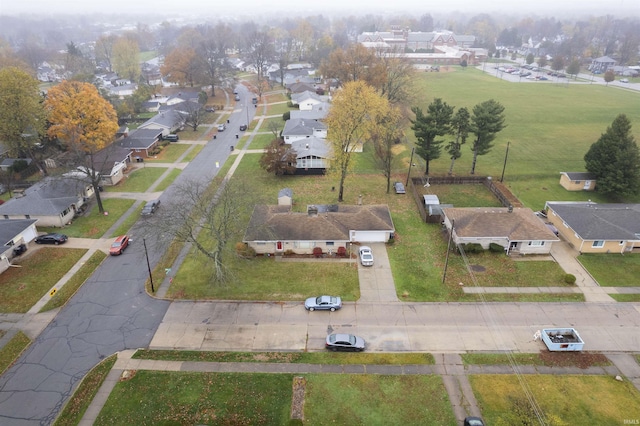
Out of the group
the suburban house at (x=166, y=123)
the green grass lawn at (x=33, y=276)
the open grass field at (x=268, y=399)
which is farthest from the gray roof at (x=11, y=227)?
the suburban house at (x=166, y=123)

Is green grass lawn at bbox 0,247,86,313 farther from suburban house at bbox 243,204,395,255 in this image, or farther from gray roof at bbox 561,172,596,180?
gray roof at bbox 561,172,596,180

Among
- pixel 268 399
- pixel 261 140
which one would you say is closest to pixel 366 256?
pixel 268 399

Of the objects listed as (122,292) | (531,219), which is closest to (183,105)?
(122,292)

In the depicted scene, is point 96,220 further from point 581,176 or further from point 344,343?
point 581,176

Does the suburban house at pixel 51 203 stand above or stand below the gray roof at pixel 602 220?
below

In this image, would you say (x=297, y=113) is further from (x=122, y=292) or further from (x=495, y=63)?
(x=495, y=63)

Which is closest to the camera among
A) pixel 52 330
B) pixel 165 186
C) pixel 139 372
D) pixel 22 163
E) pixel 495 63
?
pixel 139 372

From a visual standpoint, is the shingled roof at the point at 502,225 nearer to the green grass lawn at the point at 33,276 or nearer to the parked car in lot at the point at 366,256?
the parked car in lot at the point at 366,256
